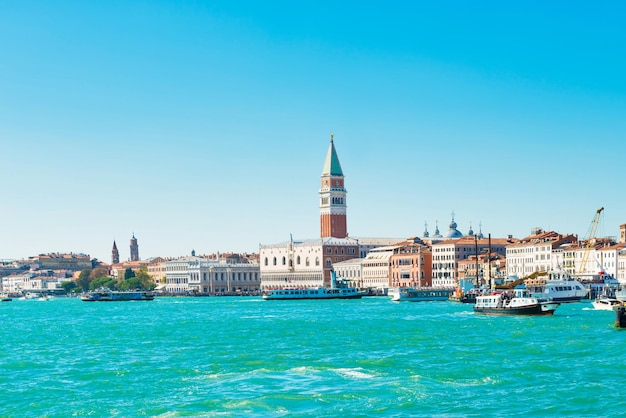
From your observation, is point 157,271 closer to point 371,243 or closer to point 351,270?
point 371,243

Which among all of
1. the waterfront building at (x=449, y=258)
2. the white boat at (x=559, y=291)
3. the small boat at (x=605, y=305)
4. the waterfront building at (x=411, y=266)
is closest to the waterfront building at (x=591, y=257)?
the waterfront building at (x=449, y=258)

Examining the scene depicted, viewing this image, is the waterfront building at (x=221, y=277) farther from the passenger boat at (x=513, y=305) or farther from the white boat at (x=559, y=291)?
the passenger boat at (x=513, y=305)

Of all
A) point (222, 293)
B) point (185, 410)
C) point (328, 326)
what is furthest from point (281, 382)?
point (222, 293)

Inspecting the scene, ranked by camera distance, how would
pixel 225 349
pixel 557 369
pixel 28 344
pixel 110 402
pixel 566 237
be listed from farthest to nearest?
pixel 566 237 → pixel 28 344 → pixel 225 349 → pixel 557 369 → pixel 110 402

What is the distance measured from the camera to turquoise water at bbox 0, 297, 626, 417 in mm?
24828

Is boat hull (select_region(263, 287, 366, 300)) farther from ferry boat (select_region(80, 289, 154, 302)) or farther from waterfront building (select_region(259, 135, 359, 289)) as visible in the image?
waterfront building (select_region(259, 135, 359, 289))

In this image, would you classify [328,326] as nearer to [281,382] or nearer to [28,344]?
[28,344]

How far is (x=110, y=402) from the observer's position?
26.2 meters

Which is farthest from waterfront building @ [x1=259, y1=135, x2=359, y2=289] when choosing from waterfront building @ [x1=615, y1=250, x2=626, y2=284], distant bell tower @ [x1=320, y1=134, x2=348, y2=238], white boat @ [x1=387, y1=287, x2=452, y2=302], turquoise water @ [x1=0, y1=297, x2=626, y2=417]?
turquoise water @ [x1=0, y1=297, x2=626, y2=417]

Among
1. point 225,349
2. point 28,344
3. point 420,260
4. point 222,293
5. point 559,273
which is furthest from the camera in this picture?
point 222,293

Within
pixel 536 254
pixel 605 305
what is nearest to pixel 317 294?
pixel 536 254

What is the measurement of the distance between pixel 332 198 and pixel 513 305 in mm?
95738

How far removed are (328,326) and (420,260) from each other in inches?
3054

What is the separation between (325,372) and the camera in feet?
99.6
